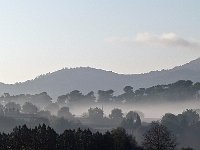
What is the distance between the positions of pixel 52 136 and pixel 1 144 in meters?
15.2

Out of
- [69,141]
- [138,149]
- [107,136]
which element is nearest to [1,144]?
[69,141]

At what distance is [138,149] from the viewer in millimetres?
154000

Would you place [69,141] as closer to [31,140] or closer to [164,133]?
[31,140]

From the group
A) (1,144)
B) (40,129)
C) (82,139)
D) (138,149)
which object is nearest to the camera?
(1,144)

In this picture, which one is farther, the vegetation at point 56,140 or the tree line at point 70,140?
the tree line at point 70,140

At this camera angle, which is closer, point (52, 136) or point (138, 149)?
point (52, 136)

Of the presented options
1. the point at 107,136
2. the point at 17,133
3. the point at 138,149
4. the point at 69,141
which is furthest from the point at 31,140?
the point at 138,149

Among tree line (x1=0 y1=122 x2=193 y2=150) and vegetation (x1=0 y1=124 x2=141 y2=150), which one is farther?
tree line (x1=0 y1=122 x2=193 y2=150)

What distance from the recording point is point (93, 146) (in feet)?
A: 449

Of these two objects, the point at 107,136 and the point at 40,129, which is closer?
the point at 40,129

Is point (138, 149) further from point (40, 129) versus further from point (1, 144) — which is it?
point (1, 144)

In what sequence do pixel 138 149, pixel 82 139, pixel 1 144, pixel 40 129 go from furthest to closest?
pixel 138 149 < pixel 82 139 < pixel 40 129 < pixel 1 144

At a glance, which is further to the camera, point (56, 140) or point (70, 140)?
point (70, 140)

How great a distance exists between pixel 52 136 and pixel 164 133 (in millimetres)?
29823
